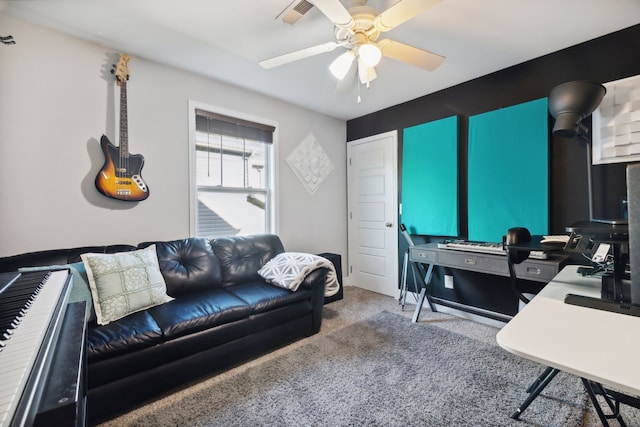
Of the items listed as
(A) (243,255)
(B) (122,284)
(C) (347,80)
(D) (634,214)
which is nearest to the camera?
(D) (634,214)

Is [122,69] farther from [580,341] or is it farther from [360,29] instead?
[580,341]

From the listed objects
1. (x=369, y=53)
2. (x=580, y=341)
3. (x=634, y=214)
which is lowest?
(x=580, y=341)

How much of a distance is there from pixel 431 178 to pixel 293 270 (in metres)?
1.90

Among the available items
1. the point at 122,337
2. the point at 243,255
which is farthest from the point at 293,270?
the point at 122,337

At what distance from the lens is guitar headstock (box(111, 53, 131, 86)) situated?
221 centimetres

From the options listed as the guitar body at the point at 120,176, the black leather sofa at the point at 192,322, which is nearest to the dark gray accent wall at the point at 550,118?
the black leather sofa at the point at 192,322

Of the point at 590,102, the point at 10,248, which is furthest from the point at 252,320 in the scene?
the point at 590,102

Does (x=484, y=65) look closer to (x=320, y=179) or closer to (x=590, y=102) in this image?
(x=590, y=102)

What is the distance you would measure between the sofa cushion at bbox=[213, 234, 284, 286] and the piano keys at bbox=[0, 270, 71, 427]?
1.38 meters

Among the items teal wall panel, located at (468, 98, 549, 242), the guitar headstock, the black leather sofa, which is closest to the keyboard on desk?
teal wall panel, located at (468, 98, 549, 242)

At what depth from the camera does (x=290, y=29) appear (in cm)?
201

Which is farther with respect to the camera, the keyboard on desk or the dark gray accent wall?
the keyboard on desk

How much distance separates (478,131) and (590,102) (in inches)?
39.7

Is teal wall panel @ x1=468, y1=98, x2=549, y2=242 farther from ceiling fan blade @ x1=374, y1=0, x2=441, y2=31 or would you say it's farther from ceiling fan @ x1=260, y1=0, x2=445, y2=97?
ceiling fan blade @ x1=374, y1=0, x2=441, y2=31
